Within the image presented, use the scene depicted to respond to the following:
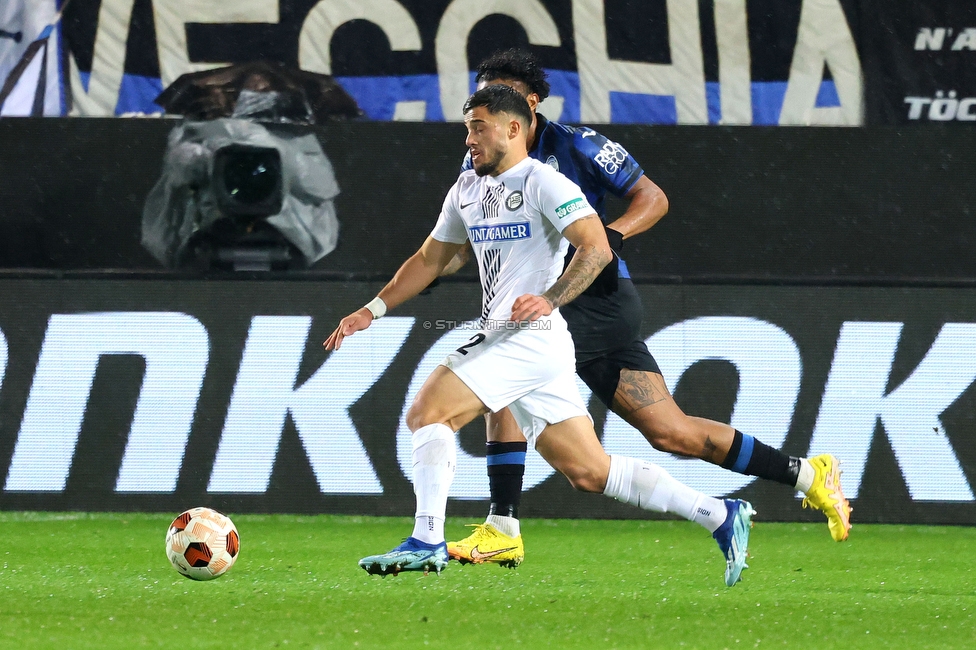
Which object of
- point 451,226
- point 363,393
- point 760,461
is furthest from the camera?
point 363,393

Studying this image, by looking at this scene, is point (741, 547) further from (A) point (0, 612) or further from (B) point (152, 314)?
(B) point (152, 314)

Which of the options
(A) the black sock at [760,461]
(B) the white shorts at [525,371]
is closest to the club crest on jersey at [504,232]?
(B) the white shorts at [525,371]

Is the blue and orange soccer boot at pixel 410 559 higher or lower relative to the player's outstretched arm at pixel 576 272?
lower

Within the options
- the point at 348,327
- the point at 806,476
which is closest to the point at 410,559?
the point at 348,327

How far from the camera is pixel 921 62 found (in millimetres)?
8297

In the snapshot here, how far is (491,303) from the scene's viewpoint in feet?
14.8

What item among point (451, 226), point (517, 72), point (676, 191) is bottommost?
point (451, 226)

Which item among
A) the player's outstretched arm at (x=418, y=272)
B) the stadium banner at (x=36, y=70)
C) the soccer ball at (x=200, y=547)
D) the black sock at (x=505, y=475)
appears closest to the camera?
the soccer ball at (x=200, y=547)

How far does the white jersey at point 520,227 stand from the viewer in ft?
14.2

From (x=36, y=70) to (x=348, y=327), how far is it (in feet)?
15.9

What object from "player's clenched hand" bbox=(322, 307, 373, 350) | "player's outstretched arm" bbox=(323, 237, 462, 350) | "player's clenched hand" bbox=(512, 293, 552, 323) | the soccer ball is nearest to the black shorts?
"player's outstretched arm" bbox=(323, 237, 462, 350)

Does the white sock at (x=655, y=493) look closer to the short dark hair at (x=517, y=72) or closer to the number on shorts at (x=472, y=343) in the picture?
the number on shorts at (x=472, y=343)

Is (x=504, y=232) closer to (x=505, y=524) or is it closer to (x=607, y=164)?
(x=607, y=164)

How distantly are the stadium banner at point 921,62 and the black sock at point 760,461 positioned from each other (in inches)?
154
